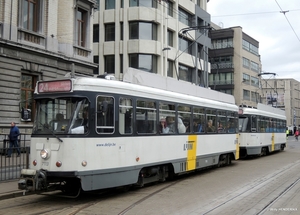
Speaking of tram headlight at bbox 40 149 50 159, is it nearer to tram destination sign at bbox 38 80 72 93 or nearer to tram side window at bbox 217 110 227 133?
tram destination sign at bbox 38 80 72 93

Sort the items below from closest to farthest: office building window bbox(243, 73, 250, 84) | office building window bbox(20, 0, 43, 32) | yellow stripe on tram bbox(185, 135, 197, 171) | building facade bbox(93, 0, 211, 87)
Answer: yellow stripe on tram bbox(185, 135, 197, 171) < office building window bbox(20, 0, 43, 32) < building facade bbox(93, 0, 211, 87) < office building window bbox(243, 73, 250, 84)

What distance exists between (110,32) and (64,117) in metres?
30.2

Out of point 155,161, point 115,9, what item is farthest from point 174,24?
point 155,161

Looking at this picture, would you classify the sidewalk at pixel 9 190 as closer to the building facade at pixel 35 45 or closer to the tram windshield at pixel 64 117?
the tram windshield at pixel 64 117

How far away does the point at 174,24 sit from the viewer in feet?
129

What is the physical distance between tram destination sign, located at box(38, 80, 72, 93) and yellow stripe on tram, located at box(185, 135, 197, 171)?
202 inches

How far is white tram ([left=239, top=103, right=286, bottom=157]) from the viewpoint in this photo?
20.5 meters

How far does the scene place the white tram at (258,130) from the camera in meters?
20.5

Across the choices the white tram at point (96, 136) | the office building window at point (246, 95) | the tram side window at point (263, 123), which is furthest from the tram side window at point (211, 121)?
the office building window at point (246, 95)

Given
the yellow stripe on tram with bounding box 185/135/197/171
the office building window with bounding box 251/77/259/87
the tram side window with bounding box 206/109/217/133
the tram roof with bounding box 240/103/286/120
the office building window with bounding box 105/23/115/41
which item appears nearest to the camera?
the yellow stripe on tram with bounding box 185/135/197/171

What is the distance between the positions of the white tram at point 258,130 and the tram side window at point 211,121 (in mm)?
6348

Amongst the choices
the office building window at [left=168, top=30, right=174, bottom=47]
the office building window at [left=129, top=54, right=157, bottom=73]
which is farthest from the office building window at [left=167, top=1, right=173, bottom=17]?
the office building window at [left=129, top=54, right=157, bottom=73]

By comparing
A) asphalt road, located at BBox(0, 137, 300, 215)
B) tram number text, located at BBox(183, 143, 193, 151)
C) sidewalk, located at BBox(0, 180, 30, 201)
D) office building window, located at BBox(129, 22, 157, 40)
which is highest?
office building window, located at BBox(129, 22, 157, 40)

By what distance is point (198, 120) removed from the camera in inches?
522
